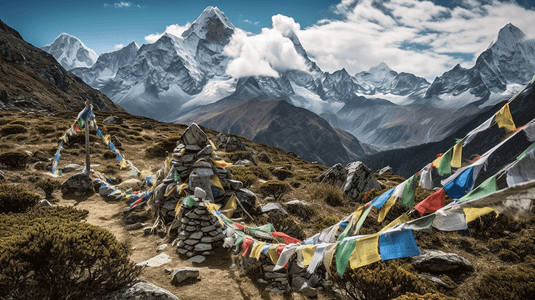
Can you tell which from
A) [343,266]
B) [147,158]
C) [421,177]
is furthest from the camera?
[147,158]

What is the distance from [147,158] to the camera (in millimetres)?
24281

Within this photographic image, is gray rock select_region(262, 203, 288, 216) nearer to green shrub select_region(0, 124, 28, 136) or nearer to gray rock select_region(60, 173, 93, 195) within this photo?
gray rock select_region(60, 173, 93, 195)

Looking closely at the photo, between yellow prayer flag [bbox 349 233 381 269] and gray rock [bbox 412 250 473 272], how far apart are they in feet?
15.9

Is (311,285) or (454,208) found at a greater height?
(454,208)

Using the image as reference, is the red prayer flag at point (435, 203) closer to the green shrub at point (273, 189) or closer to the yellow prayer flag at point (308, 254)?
the yellow prayer flag at point (308, 254)

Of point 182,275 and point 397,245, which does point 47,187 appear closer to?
point 182,275

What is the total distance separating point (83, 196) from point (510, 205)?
17376 mm

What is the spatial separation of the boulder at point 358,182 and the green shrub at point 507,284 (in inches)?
367

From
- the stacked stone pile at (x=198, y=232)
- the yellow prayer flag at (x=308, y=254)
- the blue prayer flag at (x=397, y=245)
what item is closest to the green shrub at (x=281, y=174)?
the stacked stone pile at (x=198, y=232)

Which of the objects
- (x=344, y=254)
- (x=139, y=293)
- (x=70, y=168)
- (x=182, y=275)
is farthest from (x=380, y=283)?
(x=70, y=168)

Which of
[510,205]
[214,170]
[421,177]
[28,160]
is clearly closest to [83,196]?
[28,160]

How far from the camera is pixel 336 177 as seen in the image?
18000 mm

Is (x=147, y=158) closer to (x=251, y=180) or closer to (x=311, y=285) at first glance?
(x=251, y=180)

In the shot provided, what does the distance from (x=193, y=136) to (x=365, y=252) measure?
29.1 ft
